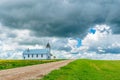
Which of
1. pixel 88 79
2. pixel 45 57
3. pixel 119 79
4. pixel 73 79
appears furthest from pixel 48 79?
pixel 45 57

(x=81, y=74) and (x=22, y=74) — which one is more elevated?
(x=22, y=74)

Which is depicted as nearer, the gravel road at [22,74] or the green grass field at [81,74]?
the gravel road at [22,74]

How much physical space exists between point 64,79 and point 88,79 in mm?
2796

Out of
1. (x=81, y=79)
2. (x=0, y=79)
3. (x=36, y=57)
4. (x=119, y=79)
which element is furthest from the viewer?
(x=36, y=57)

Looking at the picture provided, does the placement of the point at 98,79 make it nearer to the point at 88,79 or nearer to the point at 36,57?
the point at 88,79

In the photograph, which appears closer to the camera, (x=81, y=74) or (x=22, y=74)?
(x=22, y=74)

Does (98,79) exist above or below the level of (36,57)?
below

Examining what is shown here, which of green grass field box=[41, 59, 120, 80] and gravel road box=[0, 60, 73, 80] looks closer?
gravel road box=[0, 60, 73, 80]

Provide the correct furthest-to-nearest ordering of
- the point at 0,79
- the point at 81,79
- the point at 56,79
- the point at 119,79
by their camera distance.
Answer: the point at 119,79, the point at 81,79, the point at 56,79, the point at 0,79

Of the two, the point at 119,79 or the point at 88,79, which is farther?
the point at 119,79

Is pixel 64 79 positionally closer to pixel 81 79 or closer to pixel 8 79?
pixel 81 79

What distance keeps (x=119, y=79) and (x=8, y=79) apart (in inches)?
484

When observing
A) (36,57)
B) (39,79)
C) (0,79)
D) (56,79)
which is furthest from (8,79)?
(36,57)

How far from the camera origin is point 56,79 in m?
26.3
